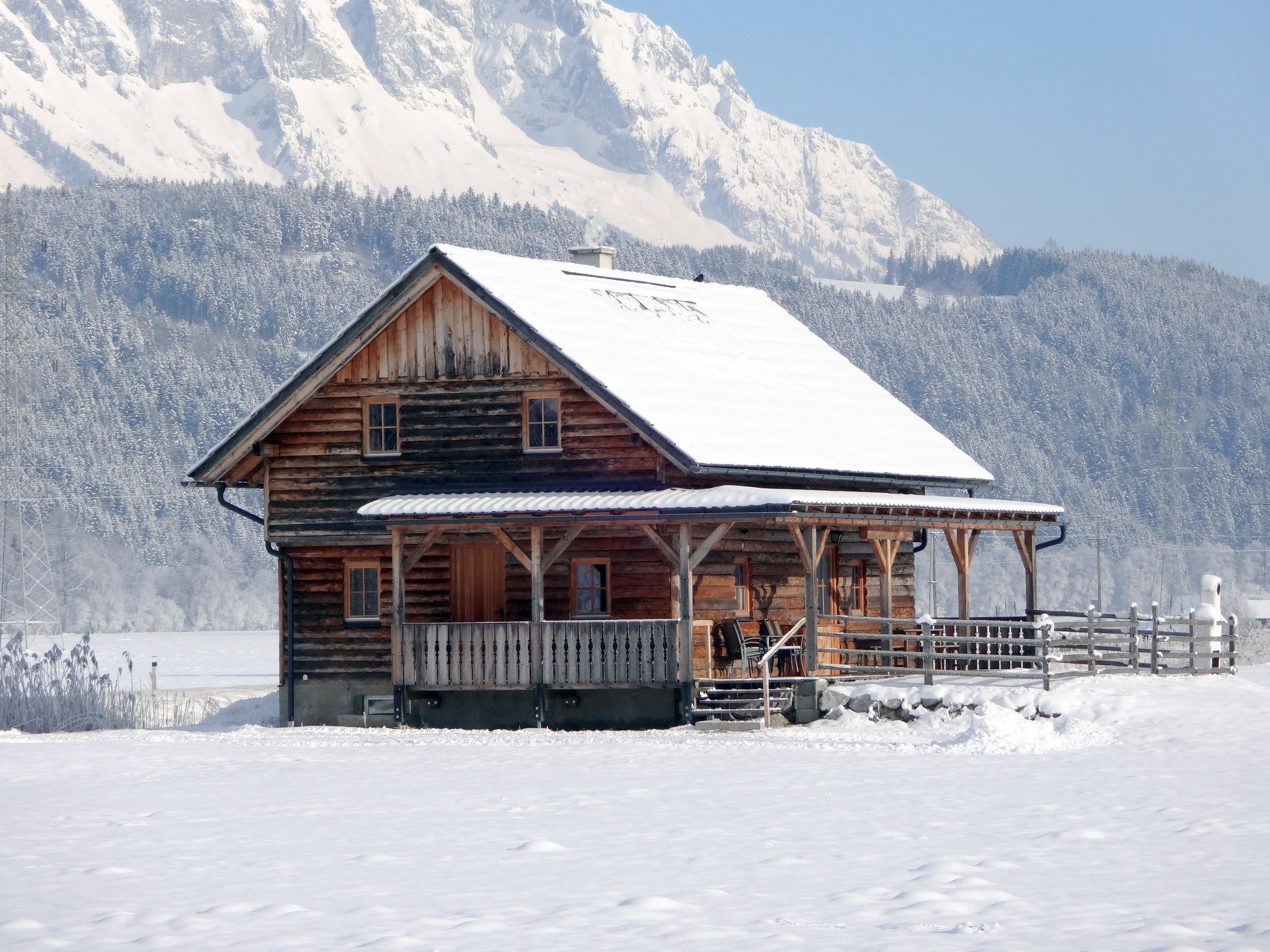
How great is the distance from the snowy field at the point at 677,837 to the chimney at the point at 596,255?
12.0 metres

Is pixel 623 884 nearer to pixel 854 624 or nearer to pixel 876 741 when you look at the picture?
pixel 876 741

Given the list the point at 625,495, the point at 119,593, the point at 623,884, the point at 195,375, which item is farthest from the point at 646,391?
the point at 195,375

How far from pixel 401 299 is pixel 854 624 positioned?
27.9 ft

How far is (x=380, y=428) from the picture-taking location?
32.5 meters

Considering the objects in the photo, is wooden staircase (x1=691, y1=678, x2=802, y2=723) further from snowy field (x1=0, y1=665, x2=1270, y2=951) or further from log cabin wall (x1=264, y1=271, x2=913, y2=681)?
log cabin wall (x1=264, y1=271, x2=913, y2=681)

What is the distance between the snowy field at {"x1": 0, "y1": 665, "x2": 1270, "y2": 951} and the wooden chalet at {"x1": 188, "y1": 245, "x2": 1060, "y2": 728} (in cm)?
171

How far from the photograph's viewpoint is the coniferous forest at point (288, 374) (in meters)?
148

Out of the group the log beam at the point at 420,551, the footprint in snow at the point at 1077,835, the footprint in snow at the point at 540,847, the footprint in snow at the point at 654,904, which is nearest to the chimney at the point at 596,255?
the log beam at the point at 420,551

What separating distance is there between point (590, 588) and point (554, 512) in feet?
9.14

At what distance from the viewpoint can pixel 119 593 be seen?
141500mm

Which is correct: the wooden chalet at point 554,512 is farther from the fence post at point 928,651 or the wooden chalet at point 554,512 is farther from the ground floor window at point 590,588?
the fence post at point 928,651

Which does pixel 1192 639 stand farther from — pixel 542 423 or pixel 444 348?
pixel 444 348

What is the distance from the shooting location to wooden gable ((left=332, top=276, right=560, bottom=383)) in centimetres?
3152

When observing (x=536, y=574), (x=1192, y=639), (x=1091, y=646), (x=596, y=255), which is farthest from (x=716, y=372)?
(x=1192, y=639)
